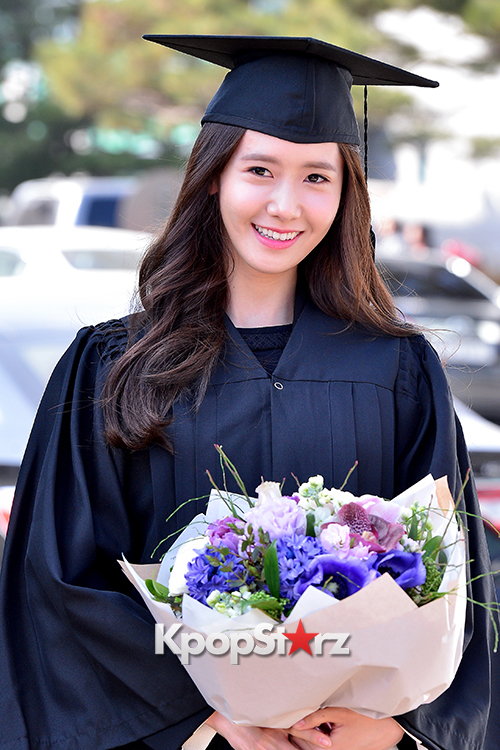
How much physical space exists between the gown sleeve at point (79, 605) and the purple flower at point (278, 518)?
46 cm

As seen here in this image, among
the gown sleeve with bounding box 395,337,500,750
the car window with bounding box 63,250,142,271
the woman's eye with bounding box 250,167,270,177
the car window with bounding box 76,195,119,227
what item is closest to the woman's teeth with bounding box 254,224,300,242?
the woman's eye with bounding box 250,167,270,177

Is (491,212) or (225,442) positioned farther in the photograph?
A: (491,212)

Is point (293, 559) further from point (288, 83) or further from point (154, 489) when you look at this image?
point (288, 83)

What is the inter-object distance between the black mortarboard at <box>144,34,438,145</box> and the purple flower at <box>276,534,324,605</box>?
937mm

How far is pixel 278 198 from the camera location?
2.00 metres

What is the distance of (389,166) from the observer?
26.1 m

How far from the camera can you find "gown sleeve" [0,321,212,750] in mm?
1868

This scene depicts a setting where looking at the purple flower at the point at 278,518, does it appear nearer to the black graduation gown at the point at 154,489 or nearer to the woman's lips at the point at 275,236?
the black graduation gown at the point at 154,489

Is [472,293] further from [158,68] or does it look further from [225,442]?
[158,68]

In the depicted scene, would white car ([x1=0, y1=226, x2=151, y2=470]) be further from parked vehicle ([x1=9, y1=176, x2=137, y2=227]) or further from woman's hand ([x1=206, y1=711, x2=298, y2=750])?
parked vehicle ([x1=9, y1=176, x2=137, y2=227])

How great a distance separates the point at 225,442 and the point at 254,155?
643 millimetres

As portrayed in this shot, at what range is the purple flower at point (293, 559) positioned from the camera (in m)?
1.50

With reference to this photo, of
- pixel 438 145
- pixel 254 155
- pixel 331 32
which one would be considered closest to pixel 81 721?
pixel 254 155

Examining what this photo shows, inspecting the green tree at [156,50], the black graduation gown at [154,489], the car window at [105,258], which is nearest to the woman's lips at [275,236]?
the black graduation gown at [154,489]
